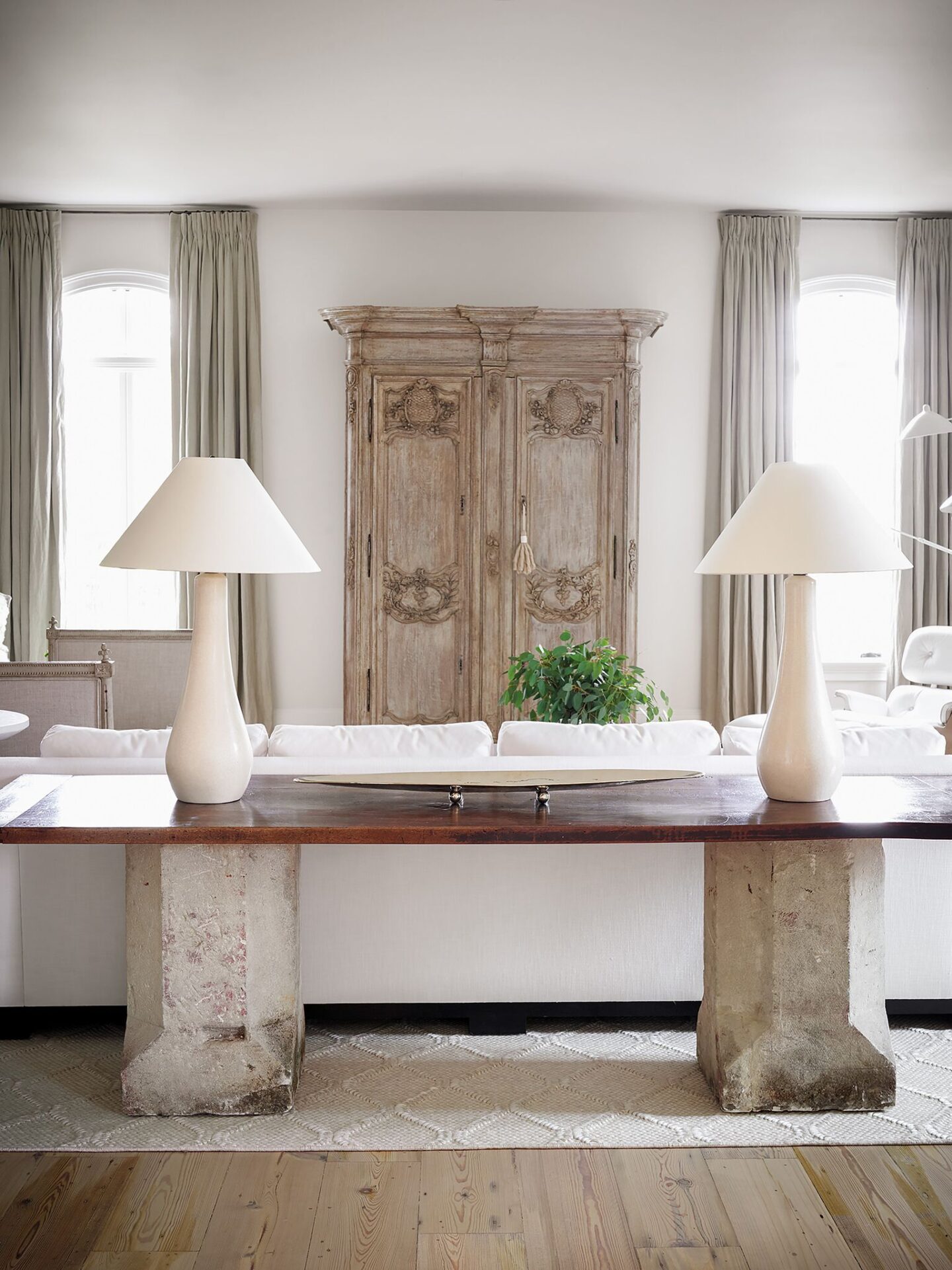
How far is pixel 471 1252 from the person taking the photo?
1715 mm

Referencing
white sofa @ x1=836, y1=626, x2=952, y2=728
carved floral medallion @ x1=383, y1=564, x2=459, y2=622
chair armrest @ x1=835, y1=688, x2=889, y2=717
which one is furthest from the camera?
carved floral medallion @ x1=383, y1=564, x2=459, y2=622

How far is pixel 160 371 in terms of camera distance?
6398mm

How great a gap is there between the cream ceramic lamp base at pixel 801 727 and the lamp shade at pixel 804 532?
0.10 meters

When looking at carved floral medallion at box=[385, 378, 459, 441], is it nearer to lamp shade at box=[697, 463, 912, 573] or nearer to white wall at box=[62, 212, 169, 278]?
white wall at box=[62, 212, 169, 278]

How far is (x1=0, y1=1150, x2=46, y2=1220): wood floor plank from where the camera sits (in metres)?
1.86

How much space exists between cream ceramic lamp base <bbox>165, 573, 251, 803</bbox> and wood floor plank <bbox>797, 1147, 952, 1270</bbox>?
129cm

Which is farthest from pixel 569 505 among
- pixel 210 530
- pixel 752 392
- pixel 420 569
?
pixel 210 530

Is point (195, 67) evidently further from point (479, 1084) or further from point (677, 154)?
point (479, 1084)

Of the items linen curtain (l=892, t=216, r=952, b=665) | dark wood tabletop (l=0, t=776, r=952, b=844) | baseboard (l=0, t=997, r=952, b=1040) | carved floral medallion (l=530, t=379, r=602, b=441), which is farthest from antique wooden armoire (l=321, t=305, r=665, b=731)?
dark wood tabletop (l=0, t=776, r=952, b=844)

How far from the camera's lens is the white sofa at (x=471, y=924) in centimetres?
250

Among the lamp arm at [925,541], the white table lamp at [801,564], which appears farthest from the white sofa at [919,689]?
the white table lamp at [801,564]

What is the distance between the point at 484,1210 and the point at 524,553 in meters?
4.01

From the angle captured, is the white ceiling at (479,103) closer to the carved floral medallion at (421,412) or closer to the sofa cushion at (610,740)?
the carved floral medallion at (421,412)

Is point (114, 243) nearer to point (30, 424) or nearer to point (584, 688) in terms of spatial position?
point (30, 424)
